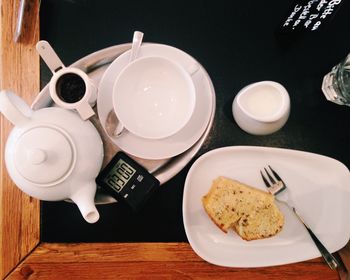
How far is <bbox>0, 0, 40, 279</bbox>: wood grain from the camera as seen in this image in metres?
0.88

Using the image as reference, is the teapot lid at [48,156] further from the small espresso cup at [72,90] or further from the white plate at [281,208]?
the white plate at [281,208]

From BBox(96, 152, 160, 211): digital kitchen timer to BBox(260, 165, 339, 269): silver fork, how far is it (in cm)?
27

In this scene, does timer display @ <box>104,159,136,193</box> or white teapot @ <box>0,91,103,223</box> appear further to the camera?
timer display @ <box>104,159,136,193</box>

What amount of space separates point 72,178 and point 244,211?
1.31 feet

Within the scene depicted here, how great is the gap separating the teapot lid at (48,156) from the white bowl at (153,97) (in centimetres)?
15

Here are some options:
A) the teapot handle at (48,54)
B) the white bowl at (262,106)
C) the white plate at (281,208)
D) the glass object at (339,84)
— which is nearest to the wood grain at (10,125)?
the teapot handle at (48,54)

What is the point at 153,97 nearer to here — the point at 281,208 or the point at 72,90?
the point at 72,90

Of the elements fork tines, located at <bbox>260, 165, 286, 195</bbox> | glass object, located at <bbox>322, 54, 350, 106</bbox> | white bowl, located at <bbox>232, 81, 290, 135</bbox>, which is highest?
glass object, located at <bbox>322, 54, 350, 106</bbox>

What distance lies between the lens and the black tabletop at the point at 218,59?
0.90 metres

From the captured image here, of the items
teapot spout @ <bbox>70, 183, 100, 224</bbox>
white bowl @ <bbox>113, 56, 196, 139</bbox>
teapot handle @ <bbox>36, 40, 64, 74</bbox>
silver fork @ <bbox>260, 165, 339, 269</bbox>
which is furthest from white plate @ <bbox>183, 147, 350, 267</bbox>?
teapot handle @ <bbox>36, 40, 64, 74</bbox>

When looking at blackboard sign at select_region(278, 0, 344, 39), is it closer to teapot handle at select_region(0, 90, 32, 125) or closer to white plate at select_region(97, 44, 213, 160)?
white plate at select_region(97, 44, 213, 160)

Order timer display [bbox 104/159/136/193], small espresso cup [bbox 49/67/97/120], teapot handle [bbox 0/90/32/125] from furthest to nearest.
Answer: timer display [bbox 104/159/136/193]
small espresso cup [bbox 49/67/97/120]
teapot handle [bbox 0/90/32/125]

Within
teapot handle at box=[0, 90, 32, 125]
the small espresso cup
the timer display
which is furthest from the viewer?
the timer display

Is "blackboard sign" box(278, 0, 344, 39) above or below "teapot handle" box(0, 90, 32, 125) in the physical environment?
above
